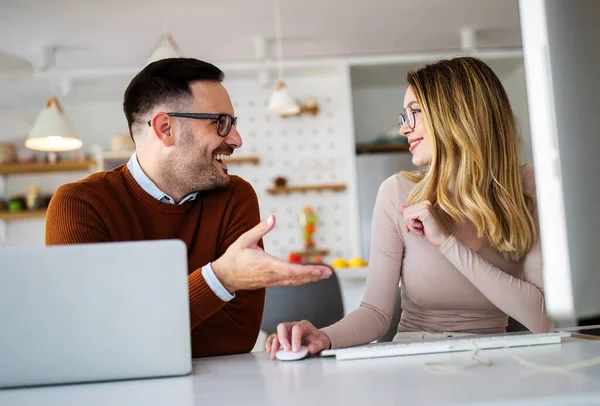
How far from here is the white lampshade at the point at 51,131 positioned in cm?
386

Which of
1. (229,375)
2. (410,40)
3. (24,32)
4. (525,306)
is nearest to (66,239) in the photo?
(229,375)

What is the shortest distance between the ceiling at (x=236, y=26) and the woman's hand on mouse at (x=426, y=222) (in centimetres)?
363

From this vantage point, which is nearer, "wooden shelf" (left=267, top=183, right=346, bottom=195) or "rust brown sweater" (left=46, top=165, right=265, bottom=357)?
"rust brown sweater" (left=46, top=165, right=265, bottom=357)

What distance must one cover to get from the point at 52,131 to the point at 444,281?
3007mm

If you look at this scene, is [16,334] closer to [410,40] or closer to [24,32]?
[24,32]

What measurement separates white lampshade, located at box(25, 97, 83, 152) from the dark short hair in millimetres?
2253

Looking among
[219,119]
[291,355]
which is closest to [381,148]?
[219,119]

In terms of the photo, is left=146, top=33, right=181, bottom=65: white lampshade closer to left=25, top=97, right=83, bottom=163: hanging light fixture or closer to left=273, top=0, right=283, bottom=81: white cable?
left=25, top=97, right=83, bottom=163: hanging light fixture

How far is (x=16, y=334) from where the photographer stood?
0.88m

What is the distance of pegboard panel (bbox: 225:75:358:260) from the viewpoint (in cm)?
647

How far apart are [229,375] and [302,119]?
5722mm

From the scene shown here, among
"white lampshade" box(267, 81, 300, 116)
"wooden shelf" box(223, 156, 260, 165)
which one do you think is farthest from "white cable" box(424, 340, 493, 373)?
"wooden shelf" box(223, 156, 260, 165)

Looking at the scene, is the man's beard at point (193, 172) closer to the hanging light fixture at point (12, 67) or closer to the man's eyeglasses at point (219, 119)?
the man's eyeglasses at point (219, 119)

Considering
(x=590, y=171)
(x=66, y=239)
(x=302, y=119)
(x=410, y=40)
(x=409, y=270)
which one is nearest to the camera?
(x=590, y=171)
